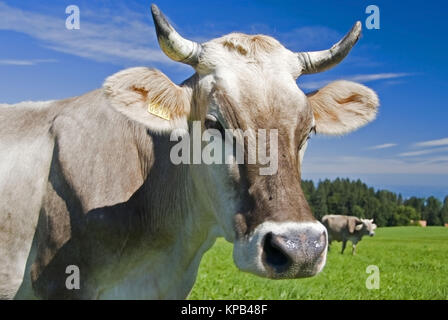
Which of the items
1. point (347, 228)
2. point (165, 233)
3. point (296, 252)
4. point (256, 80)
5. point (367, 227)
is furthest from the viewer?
point (367, 227)

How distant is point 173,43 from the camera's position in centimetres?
383

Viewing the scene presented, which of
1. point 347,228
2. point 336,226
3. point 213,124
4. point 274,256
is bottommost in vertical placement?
point 347,228

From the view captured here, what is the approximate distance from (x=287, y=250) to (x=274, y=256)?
18cm

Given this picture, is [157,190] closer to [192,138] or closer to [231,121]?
[192,138]

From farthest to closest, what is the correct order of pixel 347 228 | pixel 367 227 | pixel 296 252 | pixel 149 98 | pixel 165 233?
pixel 367 227 < pixel 347 228 < pixel 165 233 < pixel 149 98 < pixel 296 252

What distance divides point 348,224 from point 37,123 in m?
32.5


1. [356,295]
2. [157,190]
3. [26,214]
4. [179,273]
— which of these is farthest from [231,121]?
[356,295]

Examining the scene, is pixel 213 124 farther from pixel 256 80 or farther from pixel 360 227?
pixel 360 227

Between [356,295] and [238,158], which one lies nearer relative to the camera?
[238,158]

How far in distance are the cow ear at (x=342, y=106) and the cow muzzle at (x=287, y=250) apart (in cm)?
179

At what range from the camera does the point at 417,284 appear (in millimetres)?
13422

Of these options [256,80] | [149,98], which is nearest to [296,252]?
[256,80]

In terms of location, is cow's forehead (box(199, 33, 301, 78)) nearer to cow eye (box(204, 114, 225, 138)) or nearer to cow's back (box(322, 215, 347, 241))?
cow eye (box(204, 114, 225, 138))

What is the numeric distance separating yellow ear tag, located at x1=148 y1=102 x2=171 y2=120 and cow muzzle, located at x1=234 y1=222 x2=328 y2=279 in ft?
4.73
